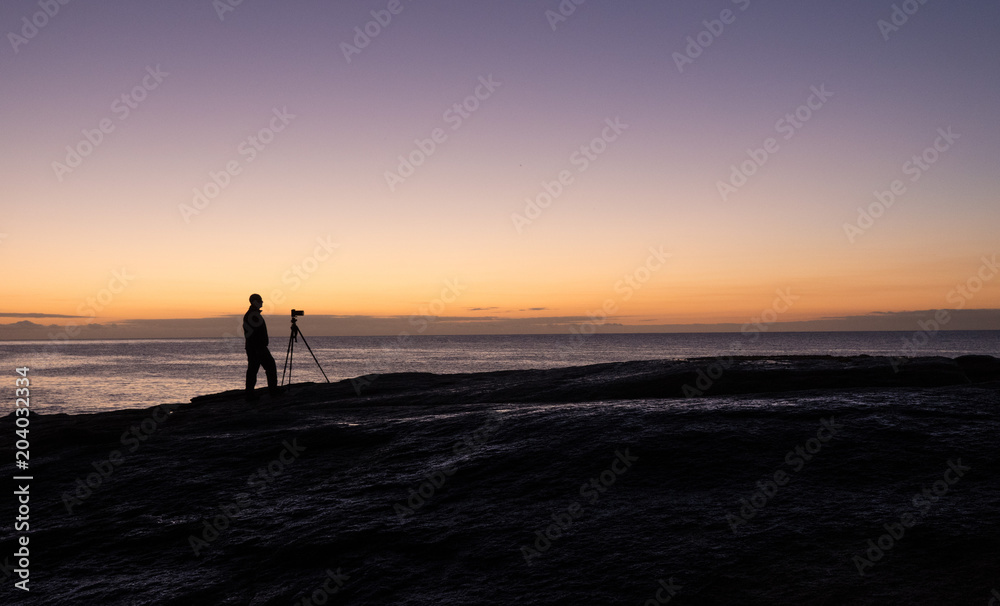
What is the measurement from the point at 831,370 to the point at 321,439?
1098cm

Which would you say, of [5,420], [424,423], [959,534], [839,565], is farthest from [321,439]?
[5,420]

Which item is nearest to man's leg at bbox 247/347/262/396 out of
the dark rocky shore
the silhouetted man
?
the silhouetted man

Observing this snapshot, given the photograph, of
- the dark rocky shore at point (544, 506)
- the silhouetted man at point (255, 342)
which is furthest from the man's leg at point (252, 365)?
the dark rocky shore at point (544, 506)

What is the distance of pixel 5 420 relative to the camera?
14.6m

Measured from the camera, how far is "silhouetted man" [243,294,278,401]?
1504 cm

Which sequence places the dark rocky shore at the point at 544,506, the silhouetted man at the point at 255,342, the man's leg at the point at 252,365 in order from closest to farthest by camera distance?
1. the dark rocky shore at the point at 544,506
2. the silhouetted man at the point at 255,342
3. the man's leg at the point at 252,365

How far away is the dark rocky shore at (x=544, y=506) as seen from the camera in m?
4.62

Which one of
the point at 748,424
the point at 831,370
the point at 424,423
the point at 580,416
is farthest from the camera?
the point at 831,370

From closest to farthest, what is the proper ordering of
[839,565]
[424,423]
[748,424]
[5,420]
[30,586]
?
1. [839,565]
2. [30,586]
3. [748,424]
4. [424,423]
5. [5,420]

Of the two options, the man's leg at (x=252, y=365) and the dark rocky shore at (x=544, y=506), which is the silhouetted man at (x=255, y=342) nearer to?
the man's leg at (x=252, y=365)

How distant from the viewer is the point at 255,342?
1521cm

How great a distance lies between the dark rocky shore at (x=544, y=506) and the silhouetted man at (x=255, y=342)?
381 centimetres

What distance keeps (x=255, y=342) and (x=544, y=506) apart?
1137 cm

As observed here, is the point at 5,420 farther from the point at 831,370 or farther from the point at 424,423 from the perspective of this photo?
the point at 831,370
